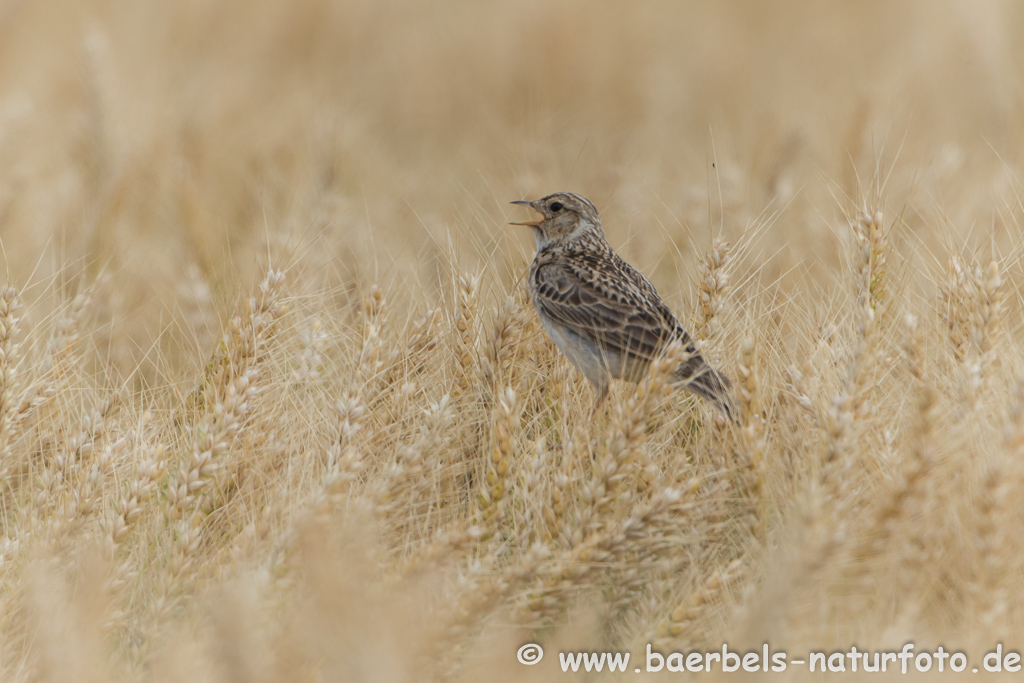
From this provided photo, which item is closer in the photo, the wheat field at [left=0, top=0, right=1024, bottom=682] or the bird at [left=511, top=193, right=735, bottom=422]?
→ the wheat field at [left=0, top=0, right=1024, bottom=682]

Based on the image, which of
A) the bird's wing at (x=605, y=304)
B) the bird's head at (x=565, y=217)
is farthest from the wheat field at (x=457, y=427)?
the bird's head at (x=565, y=217)

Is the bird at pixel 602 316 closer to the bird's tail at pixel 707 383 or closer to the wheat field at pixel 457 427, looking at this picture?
the bird's tail at pixel 707 383

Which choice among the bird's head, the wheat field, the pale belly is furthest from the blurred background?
the pale belly

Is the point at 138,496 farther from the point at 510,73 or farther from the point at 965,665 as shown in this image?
the point at 510,73

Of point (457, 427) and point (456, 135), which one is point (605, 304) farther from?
point (456, 135)

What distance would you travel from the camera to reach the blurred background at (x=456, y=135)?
4.89 m

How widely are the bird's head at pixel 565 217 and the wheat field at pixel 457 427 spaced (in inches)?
12.0

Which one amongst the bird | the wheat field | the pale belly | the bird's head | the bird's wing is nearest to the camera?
the wheat field

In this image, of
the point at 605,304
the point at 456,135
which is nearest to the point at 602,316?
the point at 605,304

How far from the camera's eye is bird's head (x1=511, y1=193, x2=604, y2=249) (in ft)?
15.8

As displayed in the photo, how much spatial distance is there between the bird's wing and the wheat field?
0.18 metres

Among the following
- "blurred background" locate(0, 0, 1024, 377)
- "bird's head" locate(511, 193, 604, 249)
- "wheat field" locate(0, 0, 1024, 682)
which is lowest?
"wheat field" locate(0, 0, 1024, 682)

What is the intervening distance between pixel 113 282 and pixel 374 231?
1.40m

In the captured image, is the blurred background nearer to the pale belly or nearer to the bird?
the bird
